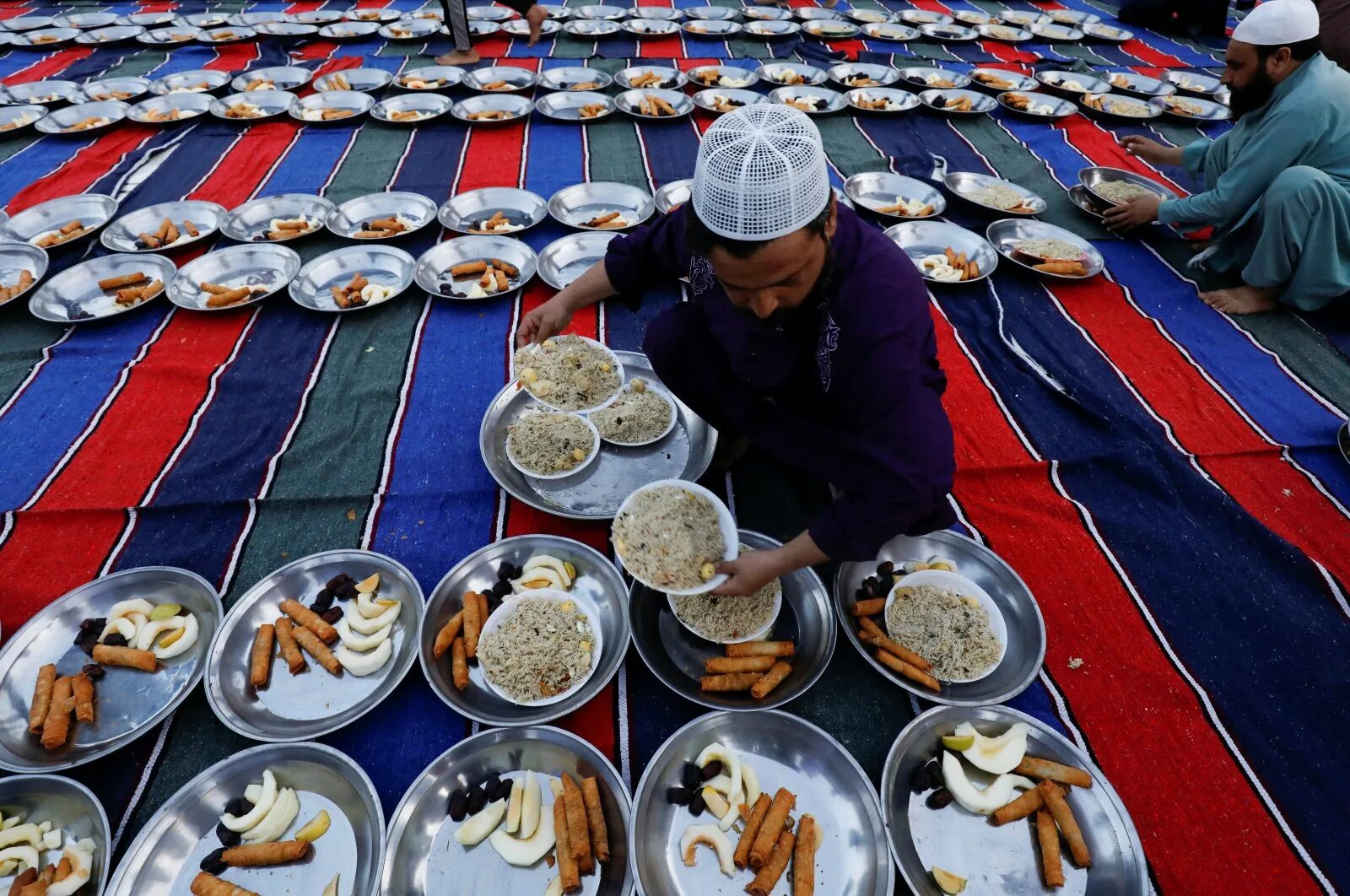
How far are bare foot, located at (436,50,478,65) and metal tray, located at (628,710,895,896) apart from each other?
6381 millimetres

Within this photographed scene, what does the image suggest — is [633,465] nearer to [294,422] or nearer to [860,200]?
[294,422]

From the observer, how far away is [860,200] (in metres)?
4.28

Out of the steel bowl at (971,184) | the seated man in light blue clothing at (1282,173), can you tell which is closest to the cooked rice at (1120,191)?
the steel bowl at (971,184)

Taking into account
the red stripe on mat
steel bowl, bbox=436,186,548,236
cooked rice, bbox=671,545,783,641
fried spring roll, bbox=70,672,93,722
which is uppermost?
steel bowl, bbox=436,186,548,236

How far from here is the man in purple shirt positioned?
4.63ft

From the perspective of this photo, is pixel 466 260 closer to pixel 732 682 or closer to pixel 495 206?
pixel 495 206

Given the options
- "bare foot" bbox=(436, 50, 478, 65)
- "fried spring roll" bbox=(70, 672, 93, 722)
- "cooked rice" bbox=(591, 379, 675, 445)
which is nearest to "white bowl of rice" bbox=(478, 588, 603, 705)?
"cooked rice" bbox=(591, 379, 675, 445)

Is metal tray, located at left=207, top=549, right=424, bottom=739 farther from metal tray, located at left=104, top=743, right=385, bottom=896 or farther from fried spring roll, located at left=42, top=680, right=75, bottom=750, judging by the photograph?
fried spring roll, located at left=42, top=680, right=75, bottom=750

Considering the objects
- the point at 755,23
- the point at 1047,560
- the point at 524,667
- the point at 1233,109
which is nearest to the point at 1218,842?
the point at 1047,560

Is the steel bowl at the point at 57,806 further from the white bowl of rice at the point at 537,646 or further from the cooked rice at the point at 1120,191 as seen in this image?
the cooked rice at the point at 1120,191

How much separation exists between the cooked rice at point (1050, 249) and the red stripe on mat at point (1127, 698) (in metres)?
1.58

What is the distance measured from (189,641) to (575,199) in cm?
324

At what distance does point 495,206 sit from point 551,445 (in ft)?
7.65

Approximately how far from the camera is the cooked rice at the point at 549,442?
2535mm
